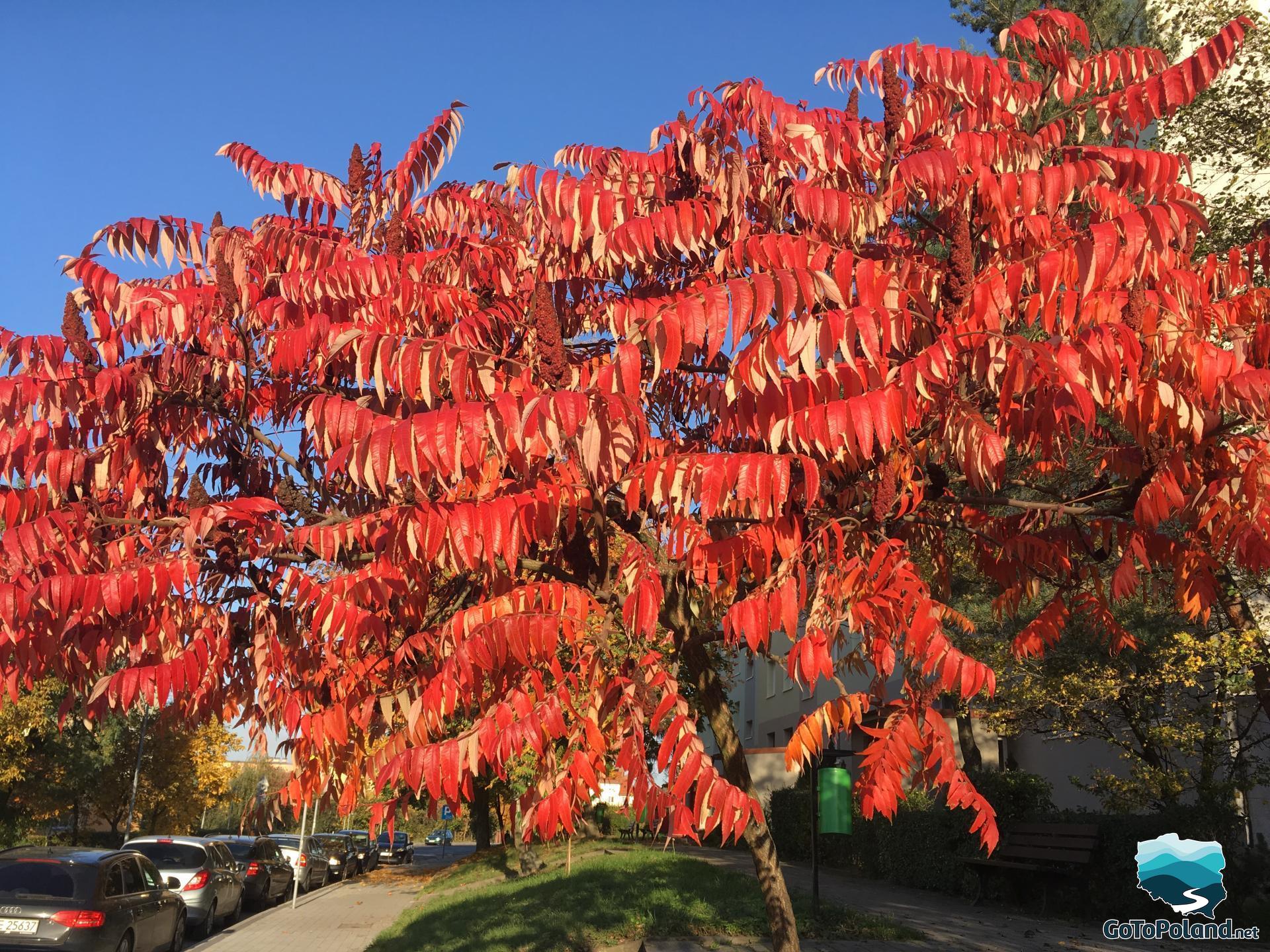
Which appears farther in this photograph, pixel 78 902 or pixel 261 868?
pixel 261 868

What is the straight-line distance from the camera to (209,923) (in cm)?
1798

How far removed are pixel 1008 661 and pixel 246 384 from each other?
11.7 m

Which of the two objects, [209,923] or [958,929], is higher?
[958,929]

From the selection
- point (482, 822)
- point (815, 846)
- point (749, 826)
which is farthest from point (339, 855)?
point (749, 826)

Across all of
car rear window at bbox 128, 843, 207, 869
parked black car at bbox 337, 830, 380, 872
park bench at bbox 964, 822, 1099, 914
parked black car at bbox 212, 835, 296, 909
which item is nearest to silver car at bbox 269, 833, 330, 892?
parked black car at bbox 212, 835, 296, 909

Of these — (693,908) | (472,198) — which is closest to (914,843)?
(693,908)

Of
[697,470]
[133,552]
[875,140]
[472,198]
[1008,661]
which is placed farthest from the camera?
[1008,661]

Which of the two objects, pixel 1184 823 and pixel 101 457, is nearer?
pixel 101 457

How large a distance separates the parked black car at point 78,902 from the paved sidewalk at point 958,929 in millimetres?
6689

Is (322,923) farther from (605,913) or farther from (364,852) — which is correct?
(364,852)

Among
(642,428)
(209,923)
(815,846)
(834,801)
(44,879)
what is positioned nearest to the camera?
(642,428)

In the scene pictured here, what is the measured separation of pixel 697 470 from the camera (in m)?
3.98

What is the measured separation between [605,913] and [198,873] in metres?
8.88

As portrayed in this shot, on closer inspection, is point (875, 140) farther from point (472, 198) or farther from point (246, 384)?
point (246, 384)
